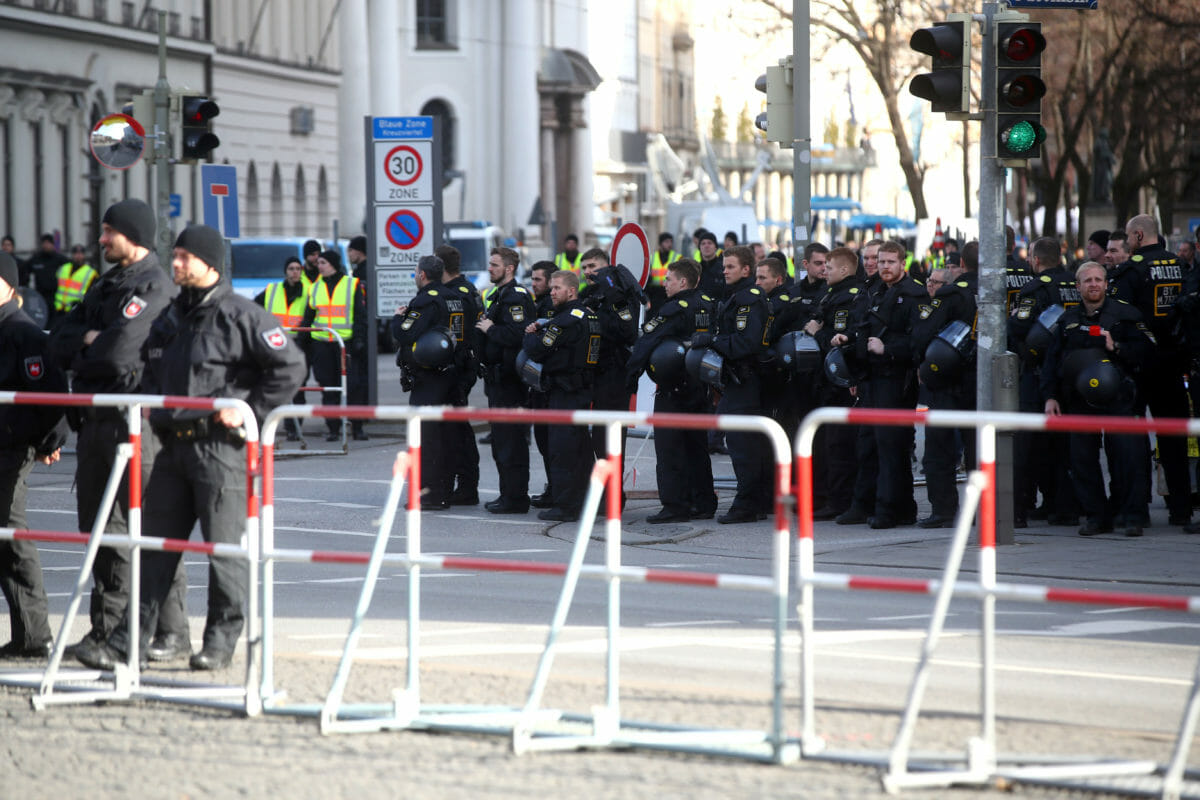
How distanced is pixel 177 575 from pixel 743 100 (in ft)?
343

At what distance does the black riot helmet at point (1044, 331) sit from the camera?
13875 mm

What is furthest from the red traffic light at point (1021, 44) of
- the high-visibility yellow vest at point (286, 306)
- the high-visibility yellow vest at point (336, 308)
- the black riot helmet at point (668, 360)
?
the high-visibility yellow vest at point (286, 306)

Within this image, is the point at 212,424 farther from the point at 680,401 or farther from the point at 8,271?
the point at 680,401

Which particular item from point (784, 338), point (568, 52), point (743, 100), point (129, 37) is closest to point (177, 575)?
point (784, 338)

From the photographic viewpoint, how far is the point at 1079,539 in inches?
534

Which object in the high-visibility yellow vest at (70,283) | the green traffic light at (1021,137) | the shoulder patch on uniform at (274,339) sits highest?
the green traffic light at (1021,137)

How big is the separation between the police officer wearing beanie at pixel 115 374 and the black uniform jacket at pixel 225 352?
35cm

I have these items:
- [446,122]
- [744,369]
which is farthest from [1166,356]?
[446,122]

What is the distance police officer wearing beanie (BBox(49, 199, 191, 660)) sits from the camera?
8891 mm

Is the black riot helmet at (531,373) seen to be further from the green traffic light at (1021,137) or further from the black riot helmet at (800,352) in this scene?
the green traffic light at (1021,137)

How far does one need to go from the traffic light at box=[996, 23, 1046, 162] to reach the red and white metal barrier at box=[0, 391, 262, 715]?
6.27 meters

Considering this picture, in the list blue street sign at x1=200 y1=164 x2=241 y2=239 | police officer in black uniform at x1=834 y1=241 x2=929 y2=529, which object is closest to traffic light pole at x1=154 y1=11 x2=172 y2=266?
blue street sign at x1=200 y1=164 x2=241 y2=239

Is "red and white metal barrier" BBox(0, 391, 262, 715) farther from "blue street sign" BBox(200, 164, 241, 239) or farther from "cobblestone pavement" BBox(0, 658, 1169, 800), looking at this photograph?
"blue street sign" BBox(200, 164, 241, 239)

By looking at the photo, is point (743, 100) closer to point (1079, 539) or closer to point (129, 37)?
point (129, 37)
